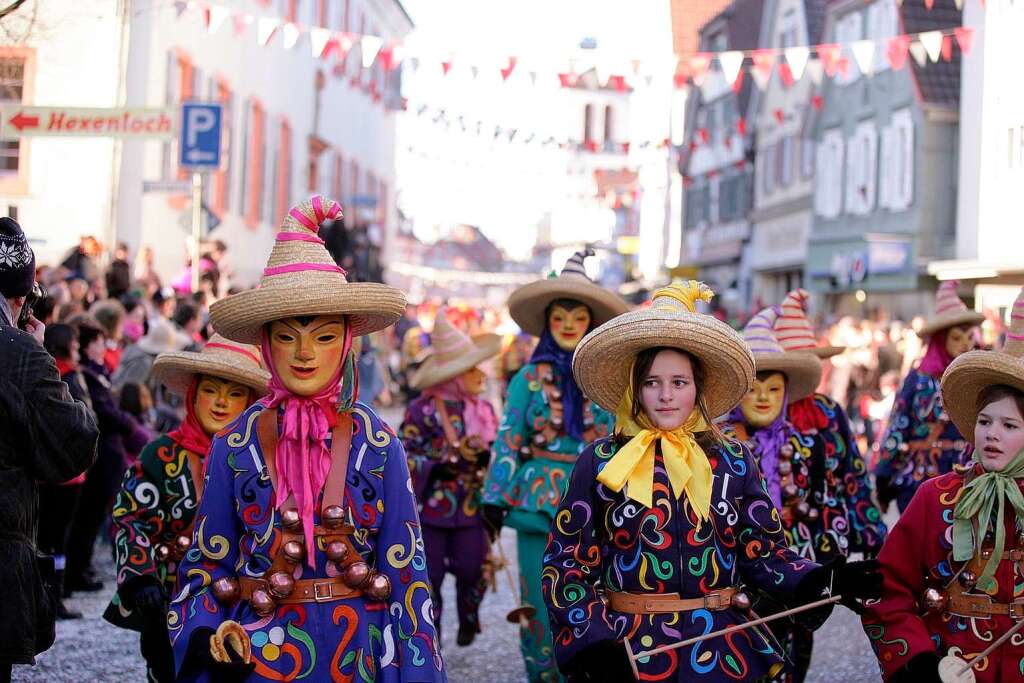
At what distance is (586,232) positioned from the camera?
6806 cm

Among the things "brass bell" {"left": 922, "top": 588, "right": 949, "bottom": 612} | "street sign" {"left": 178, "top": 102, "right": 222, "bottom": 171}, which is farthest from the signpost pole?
"brass bell" {"left": 922, "top": 588, "right": 949, "bottom": 612}

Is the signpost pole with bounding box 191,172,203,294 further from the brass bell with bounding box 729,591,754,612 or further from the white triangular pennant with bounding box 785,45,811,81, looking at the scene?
the brass bell with bounding box 729,591,754,612

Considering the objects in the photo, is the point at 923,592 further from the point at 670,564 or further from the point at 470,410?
the point at 470,410

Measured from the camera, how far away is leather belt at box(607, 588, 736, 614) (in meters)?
4.72

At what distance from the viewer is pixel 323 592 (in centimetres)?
436

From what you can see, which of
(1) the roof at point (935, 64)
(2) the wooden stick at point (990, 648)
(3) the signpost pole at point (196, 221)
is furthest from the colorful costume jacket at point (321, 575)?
(1) the roof at point (935, 64)

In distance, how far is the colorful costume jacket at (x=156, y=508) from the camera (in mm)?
5812

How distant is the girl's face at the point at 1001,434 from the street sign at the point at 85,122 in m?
9.13

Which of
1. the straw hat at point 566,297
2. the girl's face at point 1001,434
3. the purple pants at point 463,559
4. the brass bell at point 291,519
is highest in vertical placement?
the straw hat at point 566,297

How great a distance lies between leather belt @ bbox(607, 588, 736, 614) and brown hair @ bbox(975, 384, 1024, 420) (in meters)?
1.04

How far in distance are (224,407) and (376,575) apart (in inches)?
82.5

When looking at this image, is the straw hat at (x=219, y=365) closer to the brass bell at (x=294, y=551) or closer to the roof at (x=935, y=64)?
the brass bell at (x=294, y=551)

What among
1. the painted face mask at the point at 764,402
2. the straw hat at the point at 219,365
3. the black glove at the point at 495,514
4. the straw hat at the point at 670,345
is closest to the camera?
the straw hat at the point at 670,345

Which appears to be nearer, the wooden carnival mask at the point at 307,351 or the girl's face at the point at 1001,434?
the wooden carnival mask at the point at 307,351
